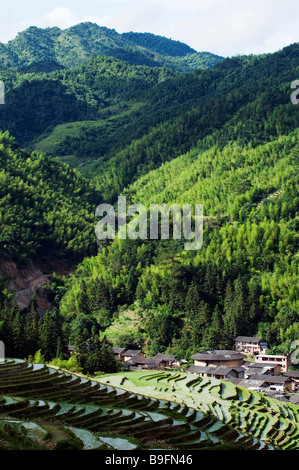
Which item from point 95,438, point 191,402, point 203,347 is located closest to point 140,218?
point 203,347

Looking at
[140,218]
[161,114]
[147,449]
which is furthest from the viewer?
[161,114]

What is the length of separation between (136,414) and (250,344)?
33.4 meters

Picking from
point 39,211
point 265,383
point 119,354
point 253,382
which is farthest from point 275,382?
point 39,211

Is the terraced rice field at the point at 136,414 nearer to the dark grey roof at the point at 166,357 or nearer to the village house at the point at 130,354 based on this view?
the dark grey roof at the point at 166,357

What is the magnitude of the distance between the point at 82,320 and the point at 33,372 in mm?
30411

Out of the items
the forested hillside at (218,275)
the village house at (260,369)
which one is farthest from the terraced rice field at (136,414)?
the forested hillside at (218,275)

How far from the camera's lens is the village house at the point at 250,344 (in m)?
59.4

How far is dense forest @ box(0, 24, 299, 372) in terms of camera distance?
2445 inches

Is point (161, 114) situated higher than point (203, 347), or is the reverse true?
point (161, 114)

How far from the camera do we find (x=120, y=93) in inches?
7308

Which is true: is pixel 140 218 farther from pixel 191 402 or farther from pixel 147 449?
pixel 147 449

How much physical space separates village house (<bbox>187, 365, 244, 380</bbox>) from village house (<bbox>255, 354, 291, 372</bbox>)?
3683 millimetres

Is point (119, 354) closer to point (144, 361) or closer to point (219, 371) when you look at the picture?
point (144, 361)

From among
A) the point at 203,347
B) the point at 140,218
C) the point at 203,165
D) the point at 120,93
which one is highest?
the point at 120,93
